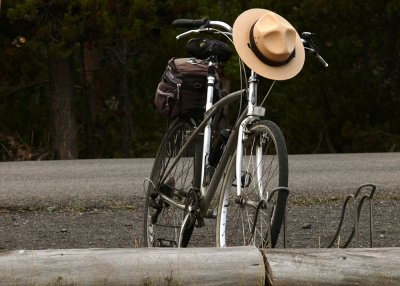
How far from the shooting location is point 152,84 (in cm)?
2122

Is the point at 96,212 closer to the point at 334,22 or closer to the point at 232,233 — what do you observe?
the point at 232,233

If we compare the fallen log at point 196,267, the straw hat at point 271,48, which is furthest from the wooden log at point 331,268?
the straw hat at point 271,48

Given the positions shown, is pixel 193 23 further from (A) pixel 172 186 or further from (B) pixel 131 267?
(B) pixel 131 267

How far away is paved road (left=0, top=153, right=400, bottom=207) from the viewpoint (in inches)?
410

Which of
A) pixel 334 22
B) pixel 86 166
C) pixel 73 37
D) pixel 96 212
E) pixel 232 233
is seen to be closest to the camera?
pixel 232 233

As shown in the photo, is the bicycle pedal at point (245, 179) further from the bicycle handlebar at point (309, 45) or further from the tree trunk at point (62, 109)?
the tree trunk at point (62, 109)

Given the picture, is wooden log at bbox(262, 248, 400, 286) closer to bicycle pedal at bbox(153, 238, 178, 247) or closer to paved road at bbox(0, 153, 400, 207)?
bicycle pedal at bbox(153, 238, 178, 247)

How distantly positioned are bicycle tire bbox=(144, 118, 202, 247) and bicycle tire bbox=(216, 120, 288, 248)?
20.5 inches

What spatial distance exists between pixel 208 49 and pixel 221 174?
754mm

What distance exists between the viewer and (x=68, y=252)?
4.58 meters

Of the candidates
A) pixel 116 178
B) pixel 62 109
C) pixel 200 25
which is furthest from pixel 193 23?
pixel 62 109

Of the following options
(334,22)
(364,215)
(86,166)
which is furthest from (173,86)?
(334,22)

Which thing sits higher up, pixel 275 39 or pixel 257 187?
pixel 275 39

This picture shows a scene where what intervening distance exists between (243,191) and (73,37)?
1160 cm
